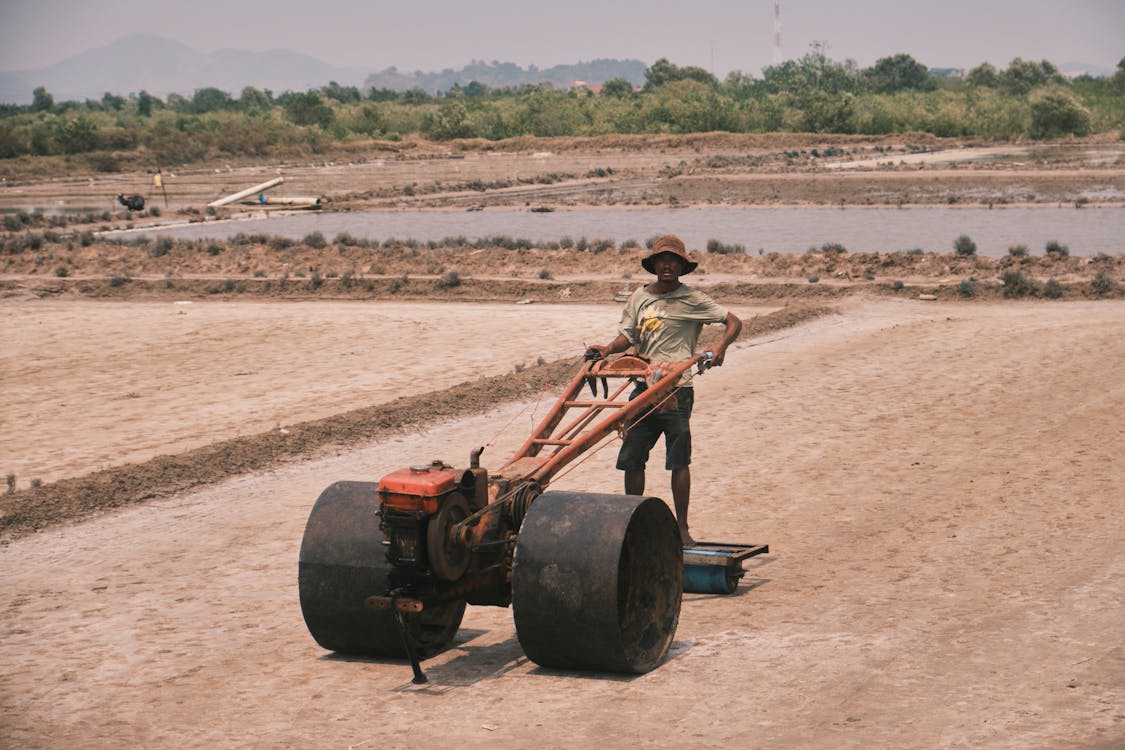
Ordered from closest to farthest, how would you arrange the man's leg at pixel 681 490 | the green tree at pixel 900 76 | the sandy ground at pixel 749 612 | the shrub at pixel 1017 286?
1. the sandy ground at pixel 749 612
2. the man's leg at pixel 681 490
3. the shrub at pixel 1017 286
4. the green tree at pixel 900 76

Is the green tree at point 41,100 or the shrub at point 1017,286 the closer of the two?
the shrub at point 1017,286

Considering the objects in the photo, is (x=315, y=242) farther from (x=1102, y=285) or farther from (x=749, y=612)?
(x=749, y=612)

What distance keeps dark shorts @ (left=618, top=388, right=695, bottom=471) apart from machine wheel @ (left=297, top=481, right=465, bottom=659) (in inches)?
70.2

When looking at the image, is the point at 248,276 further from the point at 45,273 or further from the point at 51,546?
the point at 51,546

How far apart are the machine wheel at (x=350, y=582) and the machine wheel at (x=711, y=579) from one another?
1.74 metres

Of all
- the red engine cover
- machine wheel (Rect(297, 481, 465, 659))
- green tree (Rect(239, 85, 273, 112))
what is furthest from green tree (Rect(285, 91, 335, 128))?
the red engine cover

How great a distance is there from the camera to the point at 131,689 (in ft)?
23.7

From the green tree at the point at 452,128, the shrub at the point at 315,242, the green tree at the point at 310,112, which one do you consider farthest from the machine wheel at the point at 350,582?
the green tree at the point at 310,112

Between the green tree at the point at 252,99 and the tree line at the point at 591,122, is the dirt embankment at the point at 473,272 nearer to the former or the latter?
the tree line at the point at 591,122

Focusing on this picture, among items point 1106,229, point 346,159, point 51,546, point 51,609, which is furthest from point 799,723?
point 346,159

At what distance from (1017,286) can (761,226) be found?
16.1 metres

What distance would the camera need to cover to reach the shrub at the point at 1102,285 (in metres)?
22.3

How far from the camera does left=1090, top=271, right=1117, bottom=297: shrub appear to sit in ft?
73.0

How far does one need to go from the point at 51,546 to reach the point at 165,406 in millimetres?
5271
